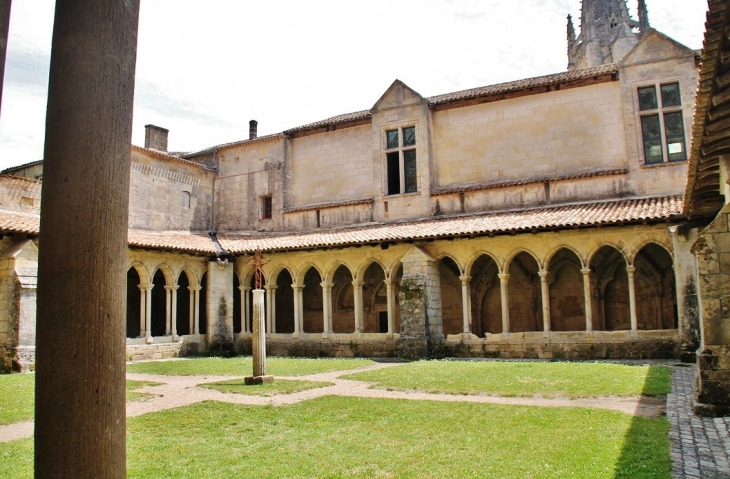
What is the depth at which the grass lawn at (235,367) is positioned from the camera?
531 inches

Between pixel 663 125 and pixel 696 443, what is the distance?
1402 centimetres

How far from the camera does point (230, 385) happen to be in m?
11.0

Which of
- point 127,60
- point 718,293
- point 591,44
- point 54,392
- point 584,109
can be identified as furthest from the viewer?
point 591,44

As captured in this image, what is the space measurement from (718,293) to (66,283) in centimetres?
814

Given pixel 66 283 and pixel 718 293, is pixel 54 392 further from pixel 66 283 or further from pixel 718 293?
pixel 718 293

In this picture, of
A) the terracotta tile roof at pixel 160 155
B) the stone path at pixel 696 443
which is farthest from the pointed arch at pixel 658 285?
the terracotta tile roof at pixel 160 155

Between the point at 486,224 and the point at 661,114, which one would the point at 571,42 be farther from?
the point at 486,224

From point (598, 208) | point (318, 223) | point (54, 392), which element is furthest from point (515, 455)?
point (318, 223)

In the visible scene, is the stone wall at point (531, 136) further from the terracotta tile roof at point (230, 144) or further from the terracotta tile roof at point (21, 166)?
the terracotta tile roof at point (21, 166)

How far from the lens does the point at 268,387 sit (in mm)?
10602

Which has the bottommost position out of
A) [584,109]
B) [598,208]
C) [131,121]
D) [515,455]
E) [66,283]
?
[515,455]

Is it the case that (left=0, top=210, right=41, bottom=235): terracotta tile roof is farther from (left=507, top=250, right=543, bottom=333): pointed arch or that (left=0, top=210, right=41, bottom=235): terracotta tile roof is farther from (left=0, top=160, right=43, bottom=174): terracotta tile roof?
(left=507, top=250, right=543, bottom=333): pointed arch

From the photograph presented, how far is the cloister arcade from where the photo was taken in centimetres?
1795

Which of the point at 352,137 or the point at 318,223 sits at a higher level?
the point at 352,137
